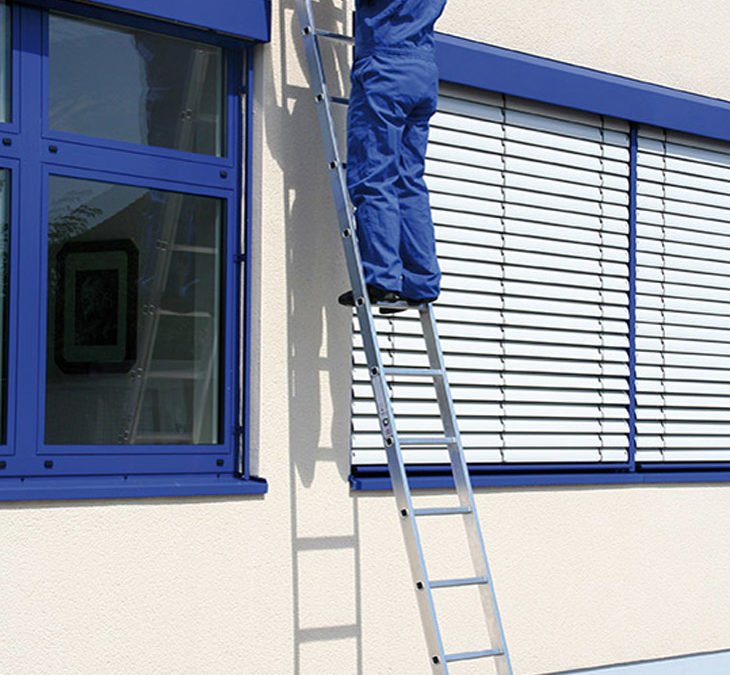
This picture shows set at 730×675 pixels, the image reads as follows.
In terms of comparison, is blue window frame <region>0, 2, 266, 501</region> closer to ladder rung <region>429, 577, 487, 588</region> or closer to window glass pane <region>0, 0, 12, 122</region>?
window glass pane <region>0, 0, 12, 122</region>

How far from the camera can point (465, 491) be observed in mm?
5559

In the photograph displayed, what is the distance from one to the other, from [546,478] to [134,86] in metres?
2.69

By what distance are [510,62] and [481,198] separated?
66cm

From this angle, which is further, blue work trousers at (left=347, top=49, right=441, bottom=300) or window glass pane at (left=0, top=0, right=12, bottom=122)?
blue work trousers at (left=347, top=49, right=441, bottom=300)

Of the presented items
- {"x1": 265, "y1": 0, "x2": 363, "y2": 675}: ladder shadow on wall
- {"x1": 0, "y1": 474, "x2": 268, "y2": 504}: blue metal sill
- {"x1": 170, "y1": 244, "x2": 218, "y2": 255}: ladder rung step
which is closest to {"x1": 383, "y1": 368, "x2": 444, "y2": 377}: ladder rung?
{"x1": 265, "y1": 0, "x2": 363, "y2": 675}: ladder shadow on wall

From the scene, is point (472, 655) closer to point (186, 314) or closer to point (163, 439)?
point (163, 439)

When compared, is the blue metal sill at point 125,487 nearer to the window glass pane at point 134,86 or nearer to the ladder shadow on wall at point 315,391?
the ladder shadow on wall at point 315,391

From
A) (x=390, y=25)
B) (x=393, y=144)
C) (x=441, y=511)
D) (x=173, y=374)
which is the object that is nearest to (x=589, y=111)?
(x=390, y=25)

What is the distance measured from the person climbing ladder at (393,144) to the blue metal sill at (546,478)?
0.86m

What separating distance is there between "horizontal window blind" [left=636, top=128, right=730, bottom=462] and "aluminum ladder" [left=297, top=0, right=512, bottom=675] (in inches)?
70.4

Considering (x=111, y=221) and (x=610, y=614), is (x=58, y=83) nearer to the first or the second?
(x=111, y=221)

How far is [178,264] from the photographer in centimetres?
550

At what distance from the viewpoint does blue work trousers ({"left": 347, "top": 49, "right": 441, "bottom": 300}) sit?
209 inches

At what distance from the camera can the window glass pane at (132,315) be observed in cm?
517
